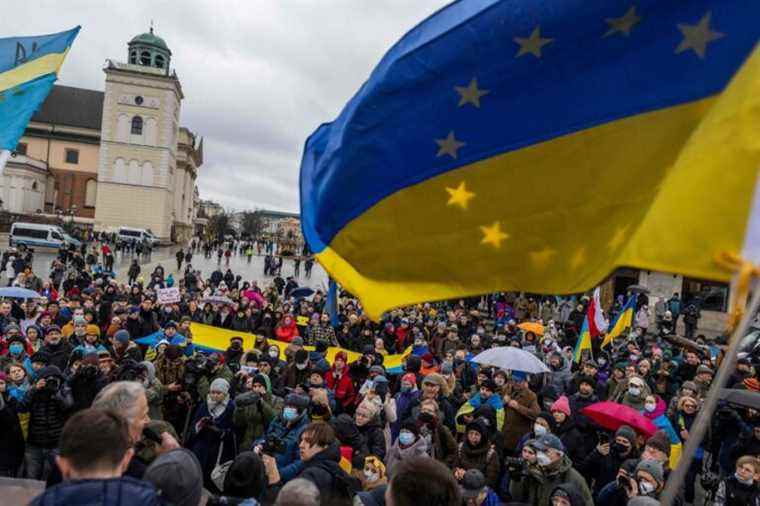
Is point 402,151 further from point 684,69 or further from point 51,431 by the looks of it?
point 51,431

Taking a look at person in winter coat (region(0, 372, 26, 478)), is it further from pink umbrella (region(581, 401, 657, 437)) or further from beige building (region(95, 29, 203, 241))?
beige building (region(95, 29, 203, 241))

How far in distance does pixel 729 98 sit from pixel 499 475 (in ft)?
15.1

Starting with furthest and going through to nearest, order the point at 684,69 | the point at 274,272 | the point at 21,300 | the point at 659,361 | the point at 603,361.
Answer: the point at 274,272 < the point at 21,300 < the point at 603,361 < the point at 659,361 < the point at 684,69

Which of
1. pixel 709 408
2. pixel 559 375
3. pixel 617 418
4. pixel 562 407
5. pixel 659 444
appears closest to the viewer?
pixel 709 408

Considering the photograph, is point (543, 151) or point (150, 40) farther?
point (150, 40)

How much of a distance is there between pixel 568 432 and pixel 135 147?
6713 centimetres

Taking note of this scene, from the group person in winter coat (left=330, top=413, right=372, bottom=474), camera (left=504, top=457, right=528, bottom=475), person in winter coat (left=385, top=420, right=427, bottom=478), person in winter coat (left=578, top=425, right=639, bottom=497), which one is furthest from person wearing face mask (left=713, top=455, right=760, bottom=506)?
person in winter coat (left=330, top=413, right=372, bottom=474)

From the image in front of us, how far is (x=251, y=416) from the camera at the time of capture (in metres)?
6.75

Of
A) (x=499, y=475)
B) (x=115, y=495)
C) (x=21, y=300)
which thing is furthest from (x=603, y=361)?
(x=21, y=300)

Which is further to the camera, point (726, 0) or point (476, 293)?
point (476, 293)

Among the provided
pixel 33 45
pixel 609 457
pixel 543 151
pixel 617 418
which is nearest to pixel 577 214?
pixel 543 151

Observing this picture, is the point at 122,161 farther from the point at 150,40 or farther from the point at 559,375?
the point at 559,375

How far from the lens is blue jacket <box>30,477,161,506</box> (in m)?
2.51

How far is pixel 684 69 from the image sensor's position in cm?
320
